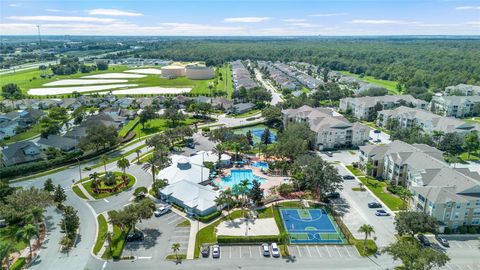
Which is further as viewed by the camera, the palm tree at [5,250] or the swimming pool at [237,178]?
the swimming pool at [237,178]

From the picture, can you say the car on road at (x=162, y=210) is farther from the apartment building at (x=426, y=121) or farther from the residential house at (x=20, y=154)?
the apartment building at (x=426, y=121)

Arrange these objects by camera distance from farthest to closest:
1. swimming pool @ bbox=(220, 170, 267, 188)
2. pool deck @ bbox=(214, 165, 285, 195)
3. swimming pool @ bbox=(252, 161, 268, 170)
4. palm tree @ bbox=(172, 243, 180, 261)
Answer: swimming pool @ bbox=(252, 161, 268, 170), swimming pool @ bbox=(220, 170, 267, 188), pool deck @ bbox=(214, 165, 285, 195), palm tree @ bbox=(172, 243, 180, 261)

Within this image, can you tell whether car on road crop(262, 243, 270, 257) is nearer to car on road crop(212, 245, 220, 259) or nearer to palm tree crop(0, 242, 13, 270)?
car on road crop(212, 245, 220, 259)

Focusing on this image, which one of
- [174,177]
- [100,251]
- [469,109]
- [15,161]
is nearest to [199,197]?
[174,177]

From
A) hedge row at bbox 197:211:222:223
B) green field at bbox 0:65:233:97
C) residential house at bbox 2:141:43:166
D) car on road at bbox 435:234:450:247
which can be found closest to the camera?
car on road at bbox 435:234:450:247

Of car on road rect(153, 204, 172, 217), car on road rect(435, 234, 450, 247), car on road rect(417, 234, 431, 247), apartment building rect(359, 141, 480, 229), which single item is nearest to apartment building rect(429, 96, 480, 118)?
apartment building rect(359, 141, 480, 229)

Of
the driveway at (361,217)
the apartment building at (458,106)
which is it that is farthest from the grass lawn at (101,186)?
the apartment building at (458,106)
